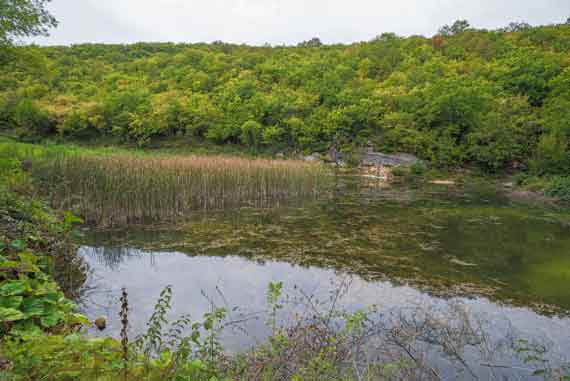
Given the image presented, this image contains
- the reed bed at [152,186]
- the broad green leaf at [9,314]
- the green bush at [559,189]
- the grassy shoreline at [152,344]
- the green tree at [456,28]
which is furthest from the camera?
the green tree at [456,28]

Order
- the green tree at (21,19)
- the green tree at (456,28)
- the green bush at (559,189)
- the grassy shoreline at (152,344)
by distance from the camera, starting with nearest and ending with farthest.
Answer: the grassy shoreline at (152,344) → the green tree at (21,19) → the green bush at (559,189) → the green tree at (456,28)

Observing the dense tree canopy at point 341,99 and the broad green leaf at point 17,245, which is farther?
the dense tree canopy at point 341,99

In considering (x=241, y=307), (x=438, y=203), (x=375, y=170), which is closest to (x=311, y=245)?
(x=241, y=307)

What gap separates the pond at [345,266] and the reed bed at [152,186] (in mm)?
594

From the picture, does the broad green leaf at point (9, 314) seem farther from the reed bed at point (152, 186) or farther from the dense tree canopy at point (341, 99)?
the dense tree canopy at point (341, 99)

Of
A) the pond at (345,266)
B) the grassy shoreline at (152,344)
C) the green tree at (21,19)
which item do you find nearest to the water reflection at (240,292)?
the pond at (345,266)

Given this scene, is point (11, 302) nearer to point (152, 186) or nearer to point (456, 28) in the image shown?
point (152, 186)

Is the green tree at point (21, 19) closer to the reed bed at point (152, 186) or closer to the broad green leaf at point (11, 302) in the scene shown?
the reed bed at point (152, 186)

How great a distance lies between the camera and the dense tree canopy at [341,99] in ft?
71.4

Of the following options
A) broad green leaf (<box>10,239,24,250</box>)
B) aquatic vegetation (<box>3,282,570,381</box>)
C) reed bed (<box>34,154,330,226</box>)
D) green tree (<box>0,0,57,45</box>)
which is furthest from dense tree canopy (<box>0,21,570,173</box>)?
aquatic vegetation (<box>3,282,570,381</box>)

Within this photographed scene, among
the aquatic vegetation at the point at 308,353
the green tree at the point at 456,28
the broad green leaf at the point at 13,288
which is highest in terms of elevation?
the green tree at the point at 456,28

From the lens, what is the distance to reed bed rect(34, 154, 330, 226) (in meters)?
6.92

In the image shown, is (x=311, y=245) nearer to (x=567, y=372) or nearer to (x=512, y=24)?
(x=567, y=372)

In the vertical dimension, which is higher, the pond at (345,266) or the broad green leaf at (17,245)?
the broad green leaf at (17,245)
